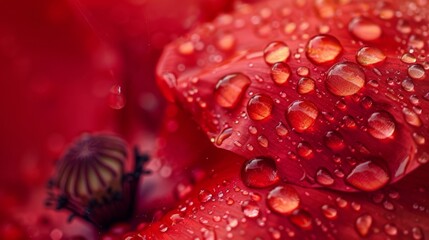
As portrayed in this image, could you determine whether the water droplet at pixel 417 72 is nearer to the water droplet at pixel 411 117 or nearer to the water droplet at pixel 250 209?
the water droplet at pixel 411 117

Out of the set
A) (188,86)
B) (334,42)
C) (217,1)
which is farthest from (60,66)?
(334,42)

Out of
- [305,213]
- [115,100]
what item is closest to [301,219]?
[305,213]

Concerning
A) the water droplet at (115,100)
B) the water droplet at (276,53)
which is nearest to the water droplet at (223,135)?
the water droplet at (276,53)

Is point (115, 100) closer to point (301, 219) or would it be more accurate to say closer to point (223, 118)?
point (223, 118)

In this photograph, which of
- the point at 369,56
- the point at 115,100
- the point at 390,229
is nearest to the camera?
the point at 390,229

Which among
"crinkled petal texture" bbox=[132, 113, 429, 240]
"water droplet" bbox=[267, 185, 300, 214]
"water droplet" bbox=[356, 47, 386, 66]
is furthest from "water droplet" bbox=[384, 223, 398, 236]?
"water droplet" bbox=[356, 47, 386, 66]

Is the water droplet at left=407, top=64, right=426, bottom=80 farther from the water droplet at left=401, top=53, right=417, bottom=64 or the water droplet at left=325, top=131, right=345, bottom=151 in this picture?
the water droplet at left=325, top=131, right=345, bottom=151

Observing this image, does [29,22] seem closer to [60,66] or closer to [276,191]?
[60,66]
